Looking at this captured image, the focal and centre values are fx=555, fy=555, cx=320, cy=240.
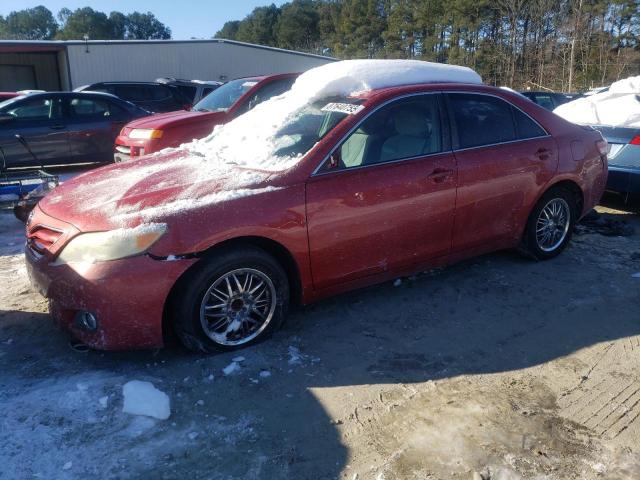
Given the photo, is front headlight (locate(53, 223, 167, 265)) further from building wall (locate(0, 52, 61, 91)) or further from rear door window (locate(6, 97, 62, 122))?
building wall (locate(0, 52, 61, 91))

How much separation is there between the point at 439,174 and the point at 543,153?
1248 mm

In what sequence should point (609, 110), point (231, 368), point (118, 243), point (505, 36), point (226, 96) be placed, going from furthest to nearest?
point (505, 36), point (226, 96), point (609, 110), point (231, 368), point (118, 243)

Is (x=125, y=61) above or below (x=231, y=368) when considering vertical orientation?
above

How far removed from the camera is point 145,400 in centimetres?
303

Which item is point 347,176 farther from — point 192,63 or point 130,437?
point 192,63

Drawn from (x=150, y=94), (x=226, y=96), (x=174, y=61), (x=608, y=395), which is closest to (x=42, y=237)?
(x=608, y=395)

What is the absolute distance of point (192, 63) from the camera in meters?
28.4

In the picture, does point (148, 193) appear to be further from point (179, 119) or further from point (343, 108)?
point (179, 119)

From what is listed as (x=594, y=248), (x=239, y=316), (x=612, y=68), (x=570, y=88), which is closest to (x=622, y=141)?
(x=594, y=248)

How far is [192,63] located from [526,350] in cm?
2774

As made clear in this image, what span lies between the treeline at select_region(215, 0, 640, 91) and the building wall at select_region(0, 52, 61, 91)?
2892cm

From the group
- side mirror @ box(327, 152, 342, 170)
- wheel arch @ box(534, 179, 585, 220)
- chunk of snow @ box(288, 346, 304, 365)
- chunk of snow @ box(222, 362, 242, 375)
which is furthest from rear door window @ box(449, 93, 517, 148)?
chunk of snow @ box(222, 362, 242, 375)

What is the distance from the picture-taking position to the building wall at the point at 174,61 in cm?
2564

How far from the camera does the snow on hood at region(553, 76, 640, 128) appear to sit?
6980mm
